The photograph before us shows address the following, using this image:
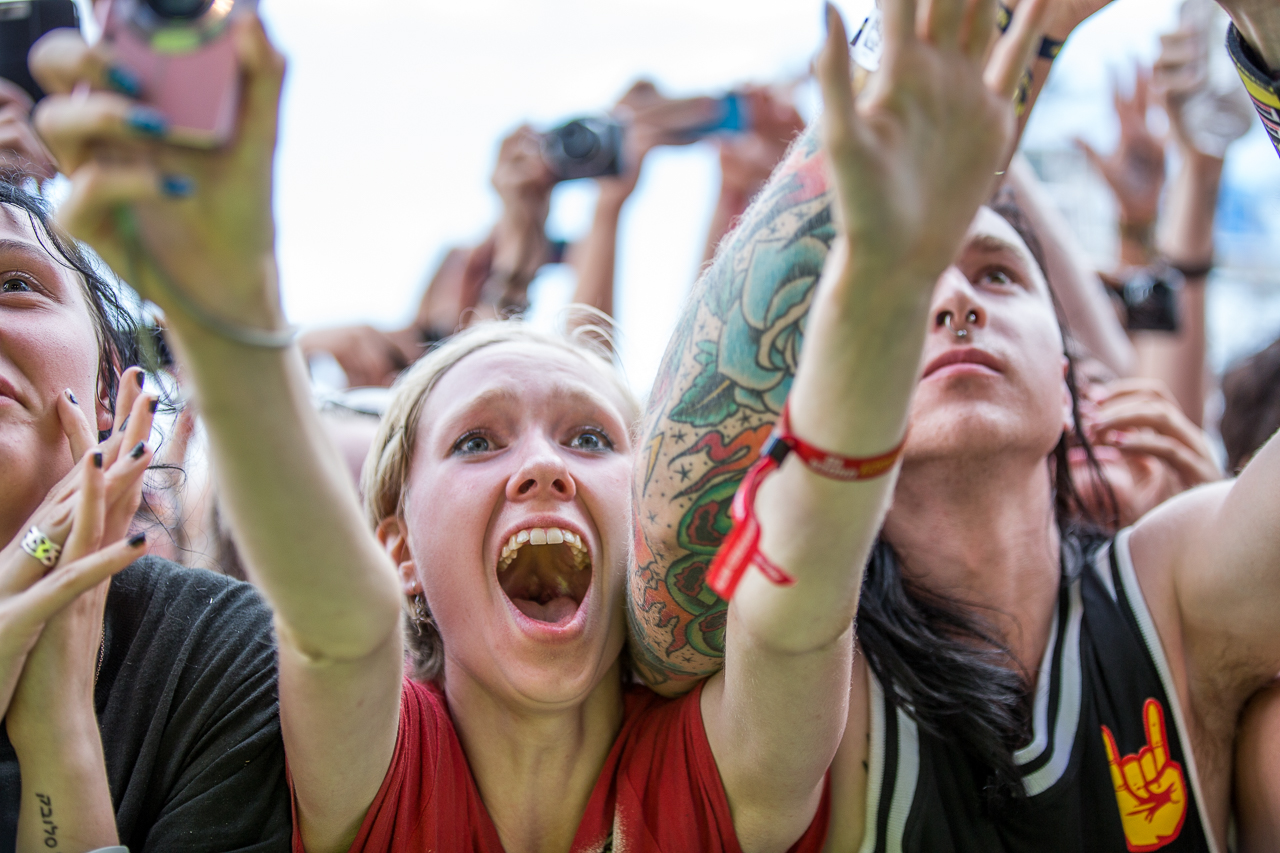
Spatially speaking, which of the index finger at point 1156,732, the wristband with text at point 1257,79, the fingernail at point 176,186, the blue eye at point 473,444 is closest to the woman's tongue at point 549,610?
the blue eye at point 473,444

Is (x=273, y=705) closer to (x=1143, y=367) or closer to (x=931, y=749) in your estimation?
(x=931, y=749)

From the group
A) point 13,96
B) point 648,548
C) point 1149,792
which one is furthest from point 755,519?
point 13,96

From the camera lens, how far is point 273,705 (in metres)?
1.54

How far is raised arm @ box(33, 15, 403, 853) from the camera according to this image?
817mm

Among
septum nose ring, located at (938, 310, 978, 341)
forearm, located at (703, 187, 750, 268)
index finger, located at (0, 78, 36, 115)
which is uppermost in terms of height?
index finger, located at (0, 78, 36, 115)

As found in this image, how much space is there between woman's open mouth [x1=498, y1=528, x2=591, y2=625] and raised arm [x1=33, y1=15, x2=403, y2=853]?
2.30ft

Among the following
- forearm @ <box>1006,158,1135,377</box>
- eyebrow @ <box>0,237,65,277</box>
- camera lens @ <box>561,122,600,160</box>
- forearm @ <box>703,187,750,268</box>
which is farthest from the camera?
forearm @ <box>703,187,750,268</box>

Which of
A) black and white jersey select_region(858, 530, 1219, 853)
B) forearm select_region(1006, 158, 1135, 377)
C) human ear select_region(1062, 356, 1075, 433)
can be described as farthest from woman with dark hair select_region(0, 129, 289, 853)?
forearm select_region(1006, 158, 1135, 377)

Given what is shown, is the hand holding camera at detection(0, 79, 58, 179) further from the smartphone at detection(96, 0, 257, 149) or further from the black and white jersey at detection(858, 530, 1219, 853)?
the black and white jersey at detection(858, 530, 1219, 853)

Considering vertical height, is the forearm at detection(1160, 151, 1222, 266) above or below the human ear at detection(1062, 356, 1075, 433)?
above

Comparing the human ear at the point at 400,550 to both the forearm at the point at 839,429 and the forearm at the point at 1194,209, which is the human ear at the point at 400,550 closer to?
the forearm at the point at 839,429

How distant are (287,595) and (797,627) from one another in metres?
0.55

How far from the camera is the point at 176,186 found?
2.73ft

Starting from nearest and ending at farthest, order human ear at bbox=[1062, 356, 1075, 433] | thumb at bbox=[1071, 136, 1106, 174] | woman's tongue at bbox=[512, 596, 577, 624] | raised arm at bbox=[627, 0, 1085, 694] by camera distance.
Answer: raised arm at bbox=[627, 0, 1085, 694]
woman's tongue at bbox=[512, 596, 577, 624]
human ear at bbox=[1062, 356, 1075, 433]
thumb at bbox=[1071, 136, 1106, 174]
